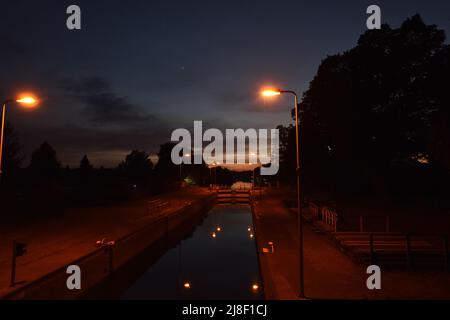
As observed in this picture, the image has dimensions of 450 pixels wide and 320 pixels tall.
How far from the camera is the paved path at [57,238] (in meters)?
12.8

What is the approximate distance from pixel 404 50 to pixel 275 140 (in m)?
27.6

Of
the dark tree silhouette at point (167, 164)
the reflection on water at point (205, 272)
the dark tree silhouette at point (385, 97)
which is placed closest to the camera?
the reflection on water at point (205, 272)

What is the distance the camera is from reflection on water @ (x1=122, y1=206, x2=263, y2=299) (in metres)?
15.4

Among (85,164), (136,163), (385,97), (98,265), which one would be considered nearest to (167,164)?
(136,163)

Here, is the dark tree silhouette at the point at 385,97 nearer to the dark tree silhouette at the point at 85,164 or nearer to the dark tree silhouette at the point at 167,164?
the dark tree silhouette at the point at 167,164

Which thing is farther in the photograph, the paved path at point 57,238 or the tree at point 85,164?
the tree at point 85,164

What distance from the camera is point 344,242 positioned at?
1499 centimetres

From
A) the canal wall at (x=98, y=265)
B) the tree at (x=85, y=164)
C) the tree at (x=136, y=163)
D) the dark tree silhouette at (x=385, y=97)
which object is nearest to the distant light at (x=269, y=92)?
the canal wall at (x=98, y=265)

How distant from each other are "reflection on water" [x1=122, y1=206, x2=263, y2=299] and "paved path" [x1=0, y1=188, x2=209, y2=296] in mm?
3074

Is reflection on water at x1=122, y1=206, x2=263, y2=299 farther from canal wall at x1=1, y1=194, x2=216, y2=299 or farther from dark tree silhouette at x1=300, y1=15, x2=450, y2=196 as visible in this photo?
dark tree silhouette at x1=300, y1=15, x2=450, y2=196

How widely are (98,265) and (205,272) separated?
20.9 feet

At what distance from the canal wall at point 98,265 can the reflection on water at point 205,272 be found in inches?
51.7
